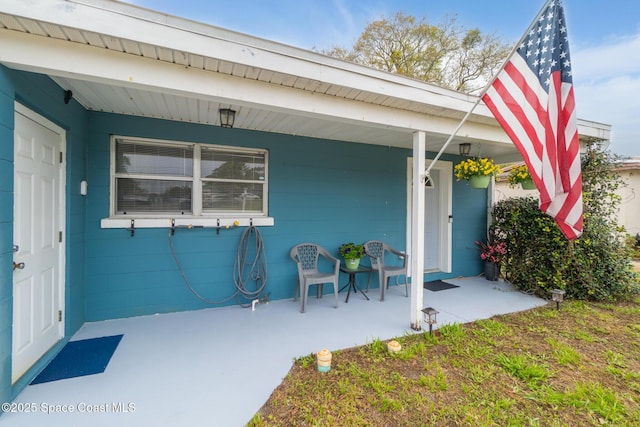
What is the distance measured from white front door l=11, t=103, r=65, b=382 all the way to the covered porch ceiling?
1.72ft

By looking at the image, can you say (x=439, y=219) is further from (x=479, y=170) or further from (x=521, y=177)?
(x=479, y=170)

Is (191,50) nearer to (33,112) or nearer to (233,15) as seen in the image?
(33,112)

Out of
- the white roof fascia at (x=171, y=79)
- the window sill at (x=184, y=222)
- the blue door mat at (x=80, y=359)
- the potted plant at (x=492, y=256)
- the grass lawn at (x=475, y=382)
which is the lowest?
the grass lawn at (x=475, y=382)

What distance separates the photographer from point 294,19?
22.2 ft

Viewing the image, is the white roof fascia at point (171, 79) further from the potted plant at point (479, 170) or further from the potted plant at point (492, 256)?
the potted plant at point (492, 256)

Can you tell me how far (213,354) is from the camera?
256 cm

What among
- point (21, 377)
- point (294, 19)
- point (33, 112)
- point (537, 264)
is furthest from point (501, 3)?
point (21, 377)

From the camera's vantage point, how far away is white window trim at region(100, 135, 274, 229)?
3.20 metres

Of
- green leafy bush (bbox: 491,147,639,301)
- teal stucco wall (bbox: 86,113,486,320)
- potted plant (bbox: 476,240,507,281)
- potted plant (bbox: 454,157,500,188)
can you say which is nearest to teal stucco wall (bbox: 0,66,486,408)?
teal stucco wall (bbox: 86,113,486,320)

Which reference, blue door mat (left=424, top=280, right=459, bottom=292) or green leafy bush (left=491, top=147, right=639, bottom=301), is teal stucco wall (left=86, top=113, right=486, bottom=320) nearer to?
blue door mat (left=424, top=280, right=459, bottom=292)

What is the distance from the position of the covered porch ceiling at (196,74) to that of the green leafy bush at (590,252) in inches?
78.9

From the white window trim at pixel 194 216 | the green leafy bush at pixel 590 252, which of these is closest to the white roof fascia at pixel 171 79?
the white window trim at pixel 194 216

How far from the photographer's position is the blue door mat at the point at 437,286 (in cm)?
465

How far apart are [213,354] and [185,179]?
2.04 meters
